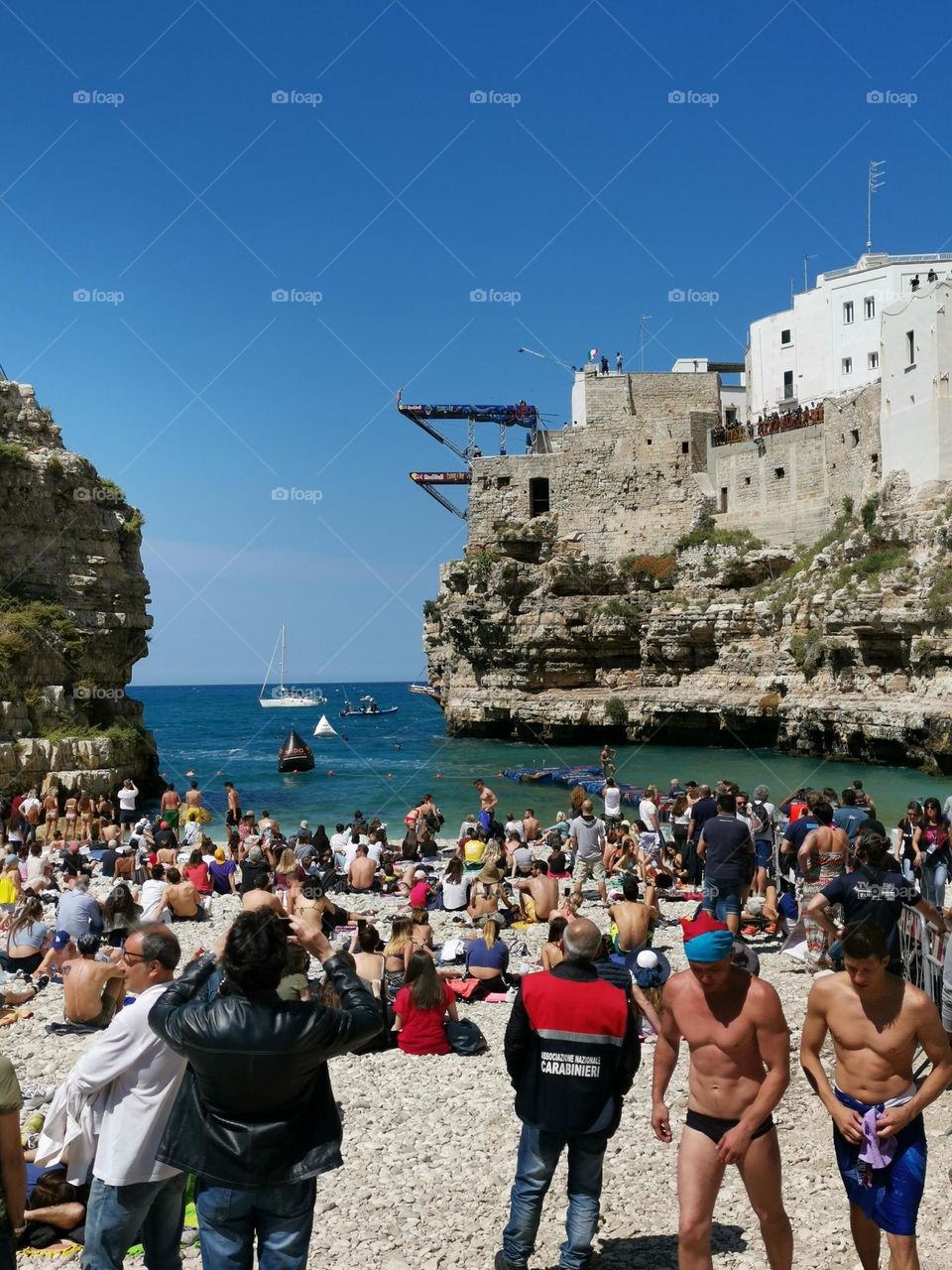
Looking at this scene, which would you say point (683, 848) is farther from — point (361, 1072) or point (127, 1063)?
point (127, 1063)

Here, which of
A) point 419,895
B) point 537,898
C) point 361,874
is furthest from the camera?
point 361,874

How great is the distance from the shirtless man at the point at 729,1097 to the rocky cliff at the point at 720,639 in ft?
101

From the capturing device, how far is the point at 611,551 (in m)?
50.7

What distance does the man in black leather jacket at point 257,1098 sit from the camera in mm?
3342

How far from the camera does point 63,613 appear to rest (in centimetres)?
2667

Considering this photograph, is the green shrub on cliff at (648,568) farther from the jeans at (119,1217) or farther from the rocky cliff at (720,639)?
the jeans at (119,1217)

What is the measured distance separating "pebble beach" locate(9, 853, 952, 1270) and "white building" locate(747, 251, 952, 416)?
43858 mm

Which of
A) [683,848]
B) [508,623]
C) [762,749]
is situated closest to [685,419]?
[508,623]

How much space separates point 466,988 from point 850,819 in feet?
15.7

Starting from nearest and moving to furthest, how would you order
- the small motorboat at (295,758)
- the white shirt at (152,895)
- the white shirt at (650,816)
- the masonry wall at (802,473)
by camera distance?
the white shirt at (152,895) < the white shirt at (650,816) < the masonry wall at (802,473) < the small motorboat at (295,758)

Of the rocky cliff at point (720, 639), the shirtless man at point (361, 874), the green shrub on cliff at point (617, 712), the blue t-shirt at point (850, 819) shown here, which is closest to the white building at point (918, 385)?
the rocky cliff at point (720, 639)

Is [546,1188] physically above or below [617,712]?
below

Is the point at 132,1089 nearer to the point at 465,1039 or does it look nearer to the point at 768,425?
the point at 465,1039

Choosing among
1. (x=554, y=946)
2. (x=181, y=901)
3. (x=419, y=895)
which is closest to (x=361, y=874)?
(x=419, y=895)
